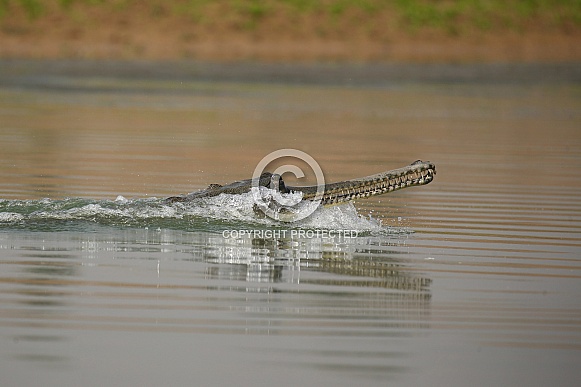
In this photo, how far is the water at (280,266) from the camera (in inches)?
254

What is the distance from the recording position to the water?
21.2ft

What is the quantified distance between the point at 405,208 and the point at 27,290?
553 cm

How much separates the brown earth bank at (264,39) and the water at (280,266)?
89.4 feet

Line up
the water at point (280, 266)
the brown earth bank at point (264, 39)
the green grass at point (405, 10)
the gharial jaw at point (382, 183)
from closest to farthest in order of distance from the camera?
the water at point (280, 266), the gharial jaw at point (382, 183), the brown earth bank at point (264, 39), the green grass at point (405, 10)

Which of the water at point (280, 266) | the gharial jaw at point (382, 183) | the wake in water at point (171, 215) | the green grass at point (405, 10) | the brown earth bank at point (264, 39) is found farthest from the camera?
the green grass at point (405, 10)

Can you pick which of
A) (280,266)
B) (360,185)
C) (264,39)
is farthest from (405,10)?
(280,266)

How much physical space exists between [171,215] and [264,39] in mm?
41020

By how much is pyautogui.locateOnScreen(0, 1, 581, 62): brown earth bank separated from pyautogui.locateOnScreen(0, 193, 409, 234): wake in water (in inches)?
1386

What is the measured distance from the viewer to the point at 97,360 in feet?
20.8

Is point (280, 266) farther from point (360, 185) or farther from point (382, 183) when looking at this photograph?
point (382, 183)

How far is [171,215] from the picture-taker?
10.9 metres

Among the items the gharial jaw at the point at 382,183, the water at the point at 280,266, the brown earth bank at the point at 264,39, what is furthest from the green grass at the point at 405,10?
the gharial jaw at the point at 382,183

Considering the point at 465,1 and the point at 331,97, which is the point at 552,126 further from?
the point at 465,1

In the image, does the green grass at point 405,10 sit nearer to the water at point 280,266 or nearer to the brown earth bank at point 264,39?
the brown earth bank at point 264,39
